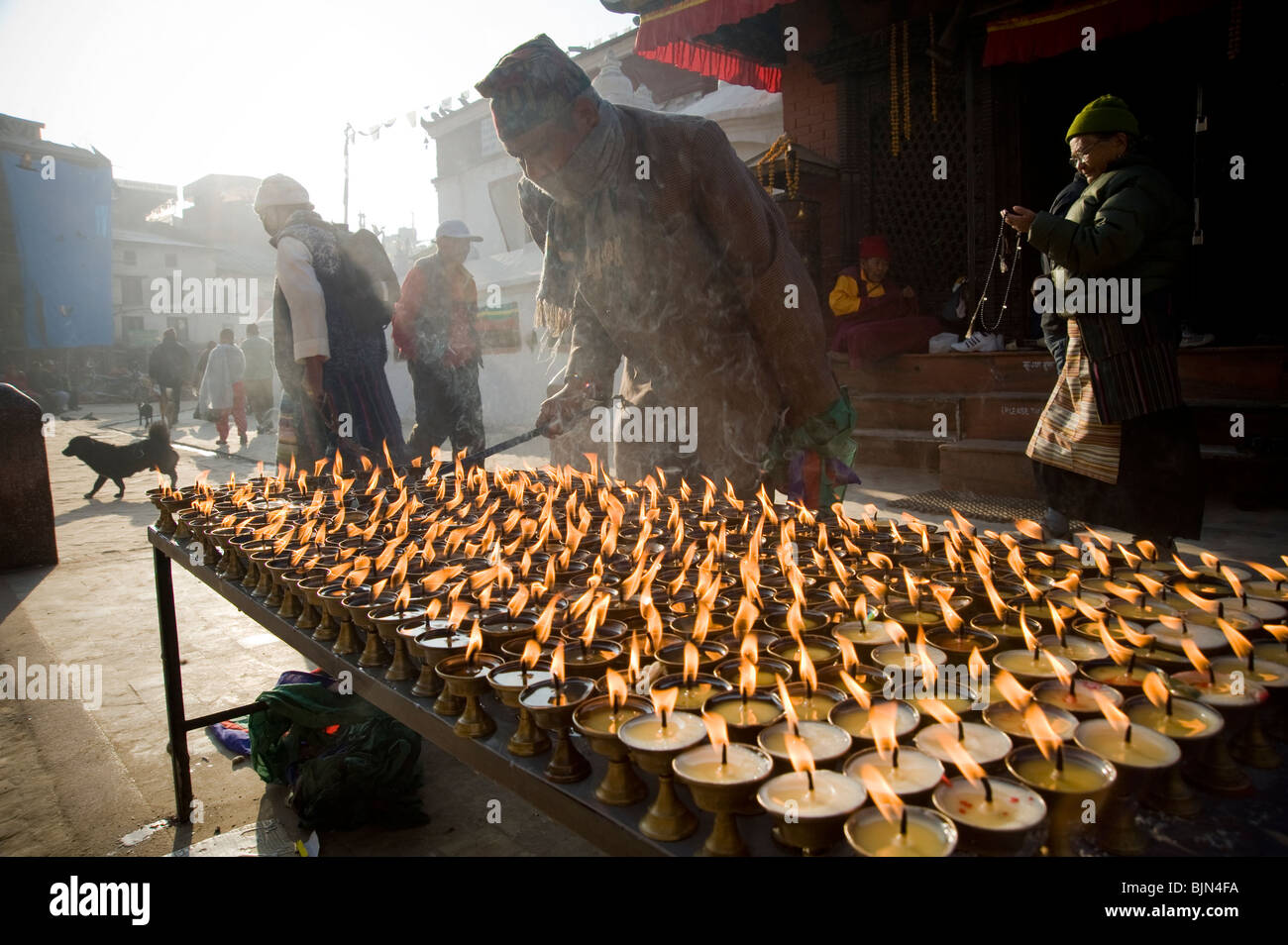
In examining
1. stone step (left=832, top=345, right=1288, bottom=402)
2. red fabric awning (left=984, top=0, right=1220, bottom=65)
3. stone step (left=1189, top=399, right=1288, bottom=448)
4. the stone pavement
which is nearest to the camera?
the stone pavement

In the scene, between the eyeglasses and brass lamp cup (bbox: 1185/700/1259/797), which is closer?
brass lamp cup (bbox: 1185/700/1259/797)

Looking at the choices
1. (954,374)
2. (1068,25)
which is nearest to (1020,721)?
(954,374)

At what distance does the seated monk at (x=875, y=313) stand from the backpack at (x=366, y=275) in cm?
541

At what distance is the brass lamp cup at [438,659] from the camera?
150cm

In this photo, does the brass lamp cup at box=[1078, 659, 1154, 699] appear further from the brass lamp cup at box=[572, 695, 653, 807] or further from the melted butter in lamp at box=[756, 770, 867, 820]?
the brass lamp cup at box=[572, 695, 653, 807]

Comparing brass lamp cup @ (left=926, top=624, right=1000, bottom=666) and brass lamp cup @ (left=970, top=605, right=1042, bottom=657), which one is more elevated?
brass lamp cup @ (left=970, top=605, right=1042, bottom=657)

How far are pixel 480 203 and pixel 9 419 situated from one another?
17966 millimetres

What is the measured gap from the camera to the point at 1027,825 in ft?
3.01

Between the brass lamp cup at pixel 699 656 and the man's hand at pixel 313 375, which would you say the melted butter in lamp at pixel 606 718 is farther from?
the man's hand at pixel 313 375

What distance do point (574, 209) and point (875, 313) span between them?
664 cm

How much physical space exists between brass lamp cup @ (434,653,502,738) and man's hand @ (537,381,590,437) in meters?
1.75

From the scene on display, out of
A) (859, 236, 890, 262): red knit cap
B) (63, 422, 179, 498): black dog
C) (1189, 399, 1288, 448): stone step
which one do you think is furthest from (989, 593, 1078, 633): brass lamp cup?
(63, 422, 179, 498): black dog

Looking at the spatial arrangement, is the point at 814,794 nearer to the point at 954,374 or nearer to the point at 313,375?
the point at 313,375

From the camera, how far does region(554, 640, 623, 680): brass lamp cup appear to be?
1462 mm
